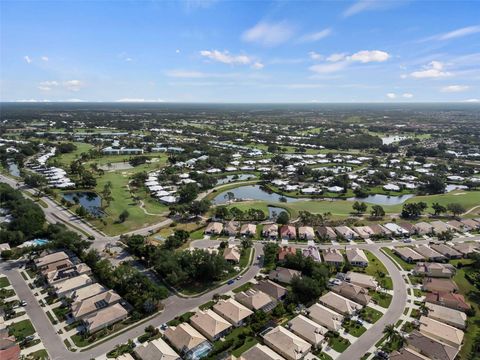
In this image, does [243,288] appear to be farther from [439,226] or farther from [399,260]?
[439,226]

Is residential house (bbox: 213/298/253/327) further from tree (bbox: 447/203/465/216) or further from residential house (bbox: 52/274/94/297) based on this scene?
tree (bbox: 447/203/465/216)

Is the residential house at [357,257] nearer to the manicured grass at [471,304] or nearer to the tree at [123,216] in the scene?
the manicured grass at [471,304]

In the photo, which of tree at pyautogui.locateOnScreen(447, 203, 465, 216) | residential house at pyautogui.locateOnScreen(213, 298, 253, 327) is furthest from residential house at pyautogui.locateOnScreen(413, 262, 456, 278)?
residential house at pyautogui.locateOnScreen(213, 298, 253, 327)

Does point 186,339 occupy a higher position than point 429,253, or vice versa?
point 429,253

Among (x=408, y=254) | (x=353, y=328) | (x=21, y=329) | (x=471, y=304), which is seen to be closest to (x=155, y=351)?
(x=21, y=329)

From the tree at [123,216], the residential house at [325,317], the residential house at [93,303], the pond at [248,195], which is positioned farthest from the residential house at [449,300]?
the tree at [123,216]

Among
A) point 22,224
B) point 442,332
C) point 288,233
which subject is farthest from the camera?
point 288,233

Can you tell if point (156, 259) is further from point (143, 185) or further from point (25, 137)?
point (25, 137)

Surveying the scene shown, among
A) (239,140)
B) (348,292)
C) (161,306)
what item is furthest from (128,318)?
(239,140)
